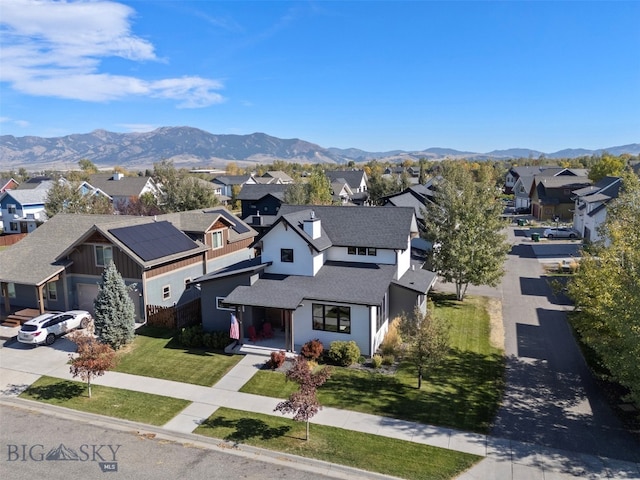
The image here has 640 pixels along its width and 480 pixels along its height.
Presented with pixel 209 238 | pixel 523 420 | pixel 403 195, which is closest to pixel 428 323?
pixel 523 420

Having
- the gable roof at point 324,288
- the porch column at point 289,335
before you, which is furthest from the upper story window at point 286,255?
the porch column at point 289,335

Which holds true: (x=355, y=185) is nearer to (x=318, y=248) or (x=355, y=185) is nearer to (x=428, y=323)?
(x=318, y=248)

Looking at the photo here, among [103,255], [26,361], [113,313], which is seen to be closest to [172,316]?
[113,313]

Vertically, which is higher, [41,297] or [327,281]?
[327,281]

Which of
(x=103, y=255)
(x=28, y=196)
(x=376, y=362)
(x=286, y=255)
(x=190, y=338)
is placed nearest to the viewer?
(x=376, y=362)

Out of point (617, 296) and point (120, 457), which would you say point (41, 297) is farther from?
point (617, 296)

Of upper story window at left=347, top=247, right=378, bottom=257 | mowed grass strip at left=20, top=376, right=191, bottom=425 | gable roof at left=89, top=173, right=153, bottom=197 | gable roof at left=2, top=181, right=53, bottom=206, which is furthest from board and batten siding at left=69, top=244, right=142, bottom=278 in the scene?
gable roof at left=89, top=173, right=153, bottom=197

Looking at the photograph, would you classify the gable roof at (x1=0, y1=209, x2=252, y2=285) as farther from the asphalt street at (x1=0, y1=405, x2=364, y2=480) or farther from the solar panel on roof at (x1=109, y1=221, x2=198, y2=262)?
the asphalt street at (x1=0, y1=405, x2=364, y2=480)
